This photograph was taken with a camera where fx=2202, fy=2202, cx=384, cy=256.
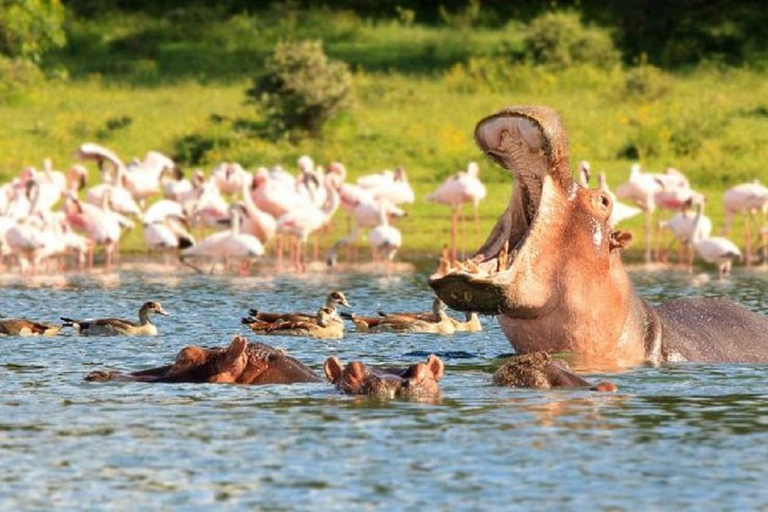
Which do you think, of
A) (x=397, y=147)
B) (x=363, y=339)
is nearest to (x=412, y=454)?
(x=363, y=339)

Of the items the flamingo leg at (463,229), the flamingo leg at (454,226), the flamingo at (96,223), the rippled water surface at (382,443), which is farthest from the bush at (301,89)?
the rippled water surface at (382,443)

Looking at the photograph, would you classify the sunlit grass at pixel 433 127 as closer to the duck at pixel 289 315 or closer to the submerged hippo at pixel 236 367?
the duck at pixel 289 315

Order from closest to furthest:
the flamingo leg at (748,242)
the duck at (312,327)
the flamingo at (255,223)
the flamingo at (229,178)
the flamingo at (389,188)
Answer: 1. the duck at (312,327)
2. the flamingo leg at (748,242)
3. the flamingo at (255,223)
4. the flamingo at (389,188)
5. the flamingo at (229,178)

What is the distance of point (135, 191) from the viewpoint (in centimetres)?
2586

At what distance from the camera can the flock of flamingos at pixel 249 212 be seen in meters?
21.8

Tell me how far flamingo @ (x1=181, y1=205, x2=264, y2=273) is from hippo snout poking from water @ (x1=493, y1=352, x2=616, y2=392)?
11.1 metres

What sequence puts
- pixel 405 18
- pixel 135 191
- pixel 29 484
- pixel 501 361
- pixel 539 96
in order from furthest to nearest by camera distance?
pixel 405 18 < pixel 539 96 < pixel 135 191 < pixel 501 361 < pixel 29 484

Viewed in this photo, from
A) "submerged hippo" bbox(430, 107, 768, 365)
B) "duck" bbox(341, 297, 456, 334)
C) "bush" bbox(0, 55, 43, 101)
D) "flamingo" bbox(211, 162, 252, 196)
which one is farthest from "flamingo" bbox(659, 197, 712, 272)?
"bush" bbox(0, 55, 43, 101)

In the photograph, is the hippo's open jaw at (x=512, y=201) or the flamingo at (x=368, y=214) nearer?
the hippo's open jaw at (x=512, y=201)

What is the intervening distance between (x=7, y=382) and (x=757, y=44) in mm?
26818

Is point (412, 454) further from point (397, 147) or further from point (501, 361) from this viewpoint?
point (397, 147)

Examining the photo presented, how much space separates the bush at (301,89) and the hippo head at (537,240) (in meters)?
18.4

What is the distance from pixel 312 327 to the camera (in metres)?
14.1

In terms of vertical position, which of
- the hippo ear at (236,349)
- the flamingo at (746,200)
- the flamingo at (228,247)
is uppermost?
the flamingo at (746,200)
